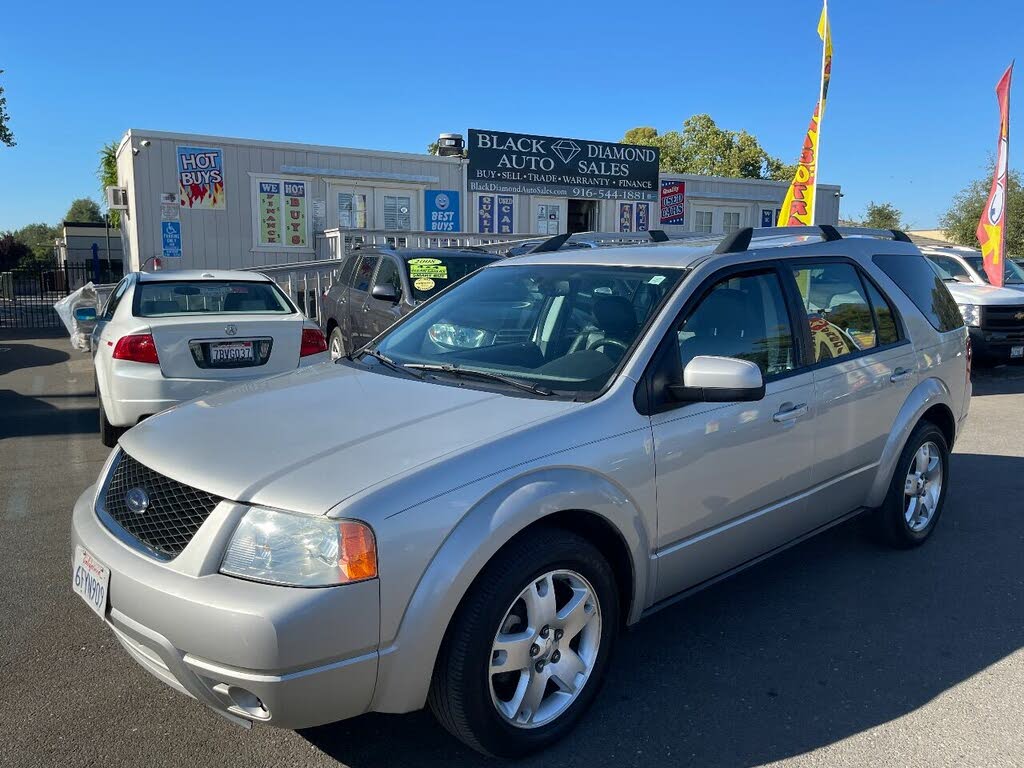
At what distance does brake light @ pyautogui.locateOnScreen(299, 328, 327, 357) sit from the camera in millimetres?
6664

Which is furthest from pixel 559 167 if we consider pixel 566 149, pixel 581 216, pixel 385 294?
pixel 385 294

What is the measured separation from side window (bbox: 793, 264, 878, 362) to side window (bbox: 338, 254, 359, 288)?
7719mm

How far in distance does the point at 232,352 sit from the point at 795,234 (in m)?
4.25

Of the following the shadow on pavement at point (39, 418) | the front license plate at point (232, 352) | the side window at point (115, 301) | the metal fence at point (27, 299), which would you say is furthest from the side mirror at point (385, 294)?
the metal fence at point (27, 299)

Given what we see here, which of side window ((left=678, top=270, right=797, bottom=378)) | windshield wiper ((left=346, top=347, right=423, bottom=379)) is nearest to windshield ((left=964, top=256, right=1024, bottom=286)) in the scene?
side window ((left=678, top=270, right=797, bottom=378))

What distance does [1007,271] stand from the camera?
13805mm

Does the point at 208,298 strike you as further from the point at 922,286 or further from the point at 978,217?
the point at 978,217

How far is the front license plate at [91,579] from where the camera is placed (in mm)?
2578

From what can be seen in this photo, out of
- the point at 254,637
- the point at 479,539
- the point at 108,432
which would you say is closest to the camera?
the point at 254,637

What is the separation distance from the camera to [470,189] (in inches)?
763

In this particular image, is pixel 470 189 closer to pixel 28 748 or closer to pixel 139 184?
pixel 139 184

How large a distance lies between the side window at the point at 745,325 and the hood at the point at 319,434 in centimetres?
81

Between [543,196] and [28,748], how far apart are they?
18805 mm

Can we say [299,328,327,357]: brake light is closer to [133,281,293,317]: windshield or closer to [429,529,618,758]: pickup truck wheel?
[133,281,293,317]: windshield
